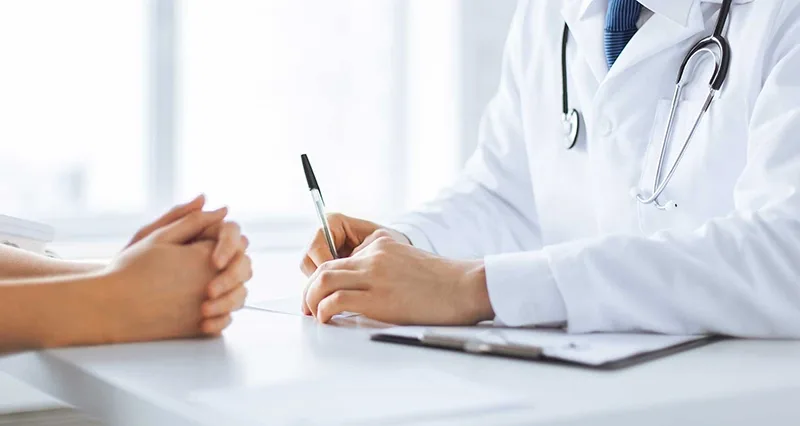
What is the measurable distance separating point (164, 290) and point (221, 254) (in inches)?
2.9

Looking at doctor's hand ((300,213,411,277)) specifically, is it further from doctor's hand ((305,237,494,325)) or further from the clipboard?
the clipboard

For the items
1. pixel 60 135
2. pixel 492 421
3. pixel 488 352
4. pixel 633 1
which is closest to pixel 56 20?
pixel 60 135

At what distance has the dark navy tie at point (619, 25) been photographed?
1270 mm

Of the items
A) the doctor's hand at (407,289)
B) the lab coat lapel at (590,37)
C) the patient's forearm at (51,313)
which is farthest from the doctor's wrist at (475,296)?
the lab coat lapel at (590,37)

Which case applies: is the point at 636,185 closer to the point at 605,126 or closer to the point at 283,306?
the point at 605,126

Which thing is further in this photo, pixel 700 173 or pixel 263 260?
pixel 263 260

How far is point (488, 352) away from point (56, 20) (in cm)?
197

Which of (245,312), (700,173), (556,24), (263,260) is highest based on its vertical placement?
(556,24)

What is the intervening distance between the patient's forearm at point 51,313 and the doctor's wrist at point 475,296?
1.14ft

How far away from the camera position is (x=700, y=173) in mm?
1155

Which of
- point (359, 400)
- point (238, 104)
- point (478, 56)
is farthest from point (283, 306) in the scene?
point (478, 56)

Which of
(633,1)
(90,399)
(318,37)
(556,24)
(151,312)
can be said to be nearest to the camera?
(90,399)

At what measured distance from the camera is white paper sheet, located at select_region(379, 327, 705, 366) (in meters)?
0.75

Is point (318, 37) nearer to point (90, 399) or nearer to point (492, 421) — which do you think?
point (90, 399)
